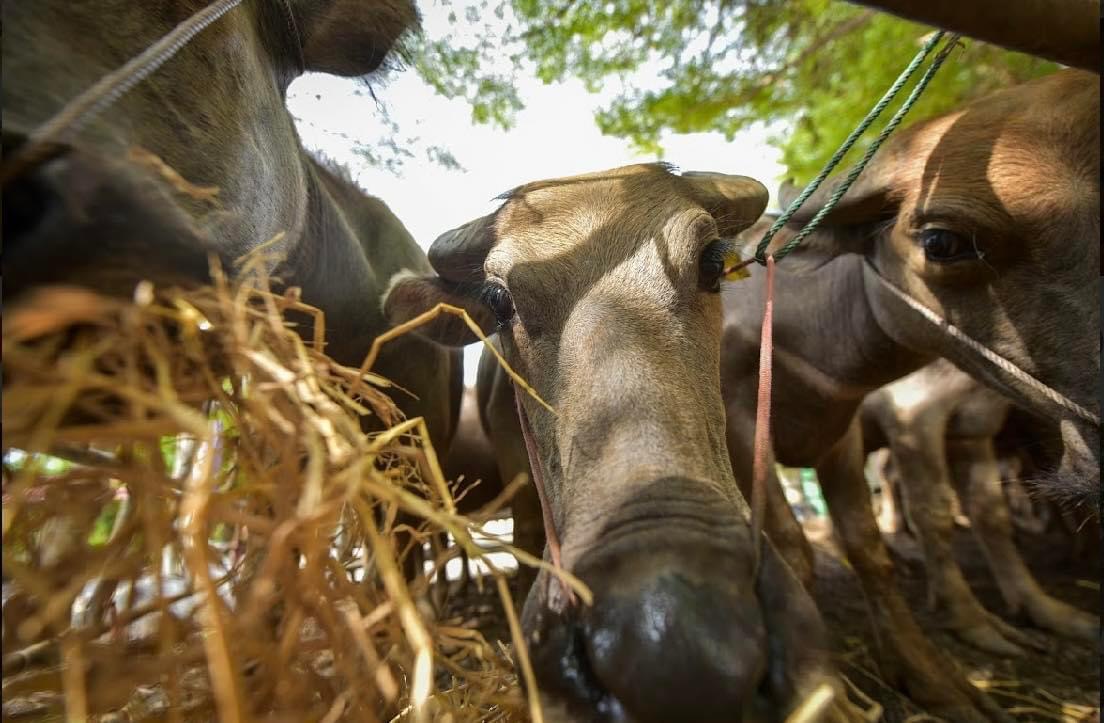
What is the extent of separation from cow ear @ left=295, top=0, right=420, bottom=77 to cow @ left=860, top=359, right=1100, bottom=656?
15.8 feet

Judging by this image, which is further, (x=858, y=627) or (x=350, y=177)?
(x=858, y=627)

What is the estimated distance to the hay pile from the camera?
80 cm

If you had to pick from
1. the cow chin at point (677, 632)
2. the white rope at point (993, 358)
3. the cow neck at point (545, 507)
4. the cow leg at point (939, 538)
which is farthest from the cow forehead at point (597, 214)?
the cow leg at point (939, 538)

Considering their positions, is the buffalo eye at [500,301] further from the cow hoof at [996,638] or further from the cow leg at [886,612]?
the cow hoof at [996,638]

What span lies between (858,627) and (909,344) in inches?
103

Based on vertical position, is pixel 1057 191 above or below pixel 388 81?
below

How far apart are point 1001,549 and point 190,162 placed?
20.1 ft

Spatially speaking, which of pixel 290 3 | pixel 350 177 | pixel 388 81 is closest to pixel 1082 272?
pixel 388 81

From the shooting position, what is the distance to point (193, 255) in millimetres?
1047

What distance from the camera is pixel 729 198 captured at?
2514mm

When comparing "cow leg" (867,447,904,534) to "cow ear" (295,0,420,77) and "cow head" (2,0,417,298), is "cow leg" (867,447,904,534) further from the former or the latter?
"cow head" (2,0,417,298)

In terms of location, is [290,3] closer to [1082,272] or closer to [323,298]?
[323,298]

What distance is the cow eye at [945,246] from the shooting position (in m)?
2.56

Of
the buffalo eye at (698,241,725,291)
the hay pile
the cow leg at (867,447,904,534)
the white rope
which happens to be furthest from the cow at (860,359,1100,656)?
the hay pile
